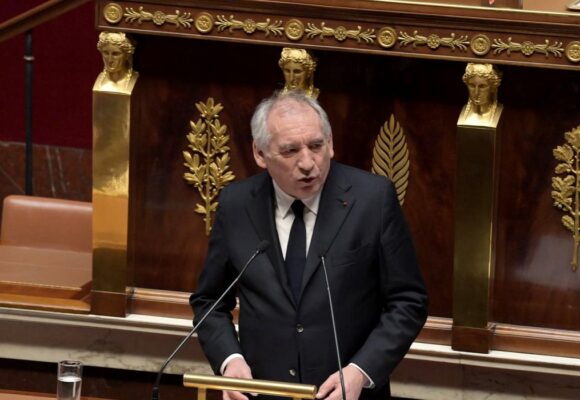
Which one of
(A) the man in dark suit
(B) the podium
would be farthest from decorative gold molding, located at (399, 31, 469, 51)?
(B) the podium

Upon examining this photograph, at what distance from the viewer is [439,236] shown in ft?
15.8

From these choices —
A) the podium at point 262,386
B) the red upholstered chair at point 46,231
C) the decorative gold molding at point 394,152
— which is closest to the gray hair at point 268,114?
the podium at point 262,386

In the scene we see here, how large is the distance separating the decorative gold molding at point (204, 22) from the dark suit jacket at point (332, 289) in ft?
3.69

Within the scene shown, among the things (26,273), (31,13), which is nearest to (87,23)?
(31,13)

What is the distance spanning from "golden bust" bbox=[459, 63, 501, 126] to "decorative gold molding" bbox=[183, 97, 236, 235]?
763 millimetres

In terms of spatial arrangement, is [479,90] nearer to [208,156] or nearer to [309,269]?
[208,156]

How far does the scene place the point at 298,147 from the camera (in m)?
3.58

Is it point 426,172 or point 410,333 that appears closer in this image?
point 410,333

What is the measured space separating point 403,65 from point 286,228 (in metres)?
1.15

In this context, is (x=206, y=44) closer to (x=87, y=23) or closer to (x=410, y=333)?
(x=410, y=333)

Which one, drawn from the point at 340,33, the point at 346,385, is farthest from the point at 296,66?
the point at 346,385

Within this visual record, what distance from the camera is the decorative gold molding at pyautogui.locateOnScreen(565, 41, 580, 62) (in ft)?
14.8

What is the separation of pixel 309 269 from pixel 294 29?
1266 millimetres

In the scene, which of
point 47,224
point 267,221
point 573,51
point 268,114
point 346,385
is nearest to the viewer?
point 346,385
